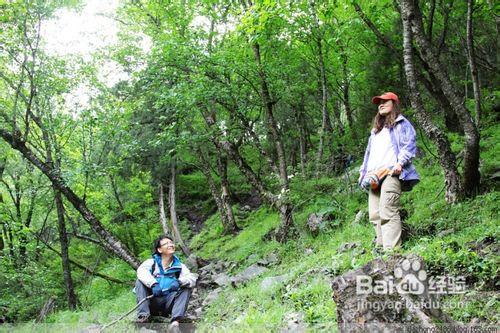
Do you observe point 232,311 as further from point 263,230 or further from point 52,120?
point 52,120

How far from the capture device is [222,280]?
9.44 metres

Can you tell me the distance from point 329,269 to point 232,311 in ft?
6.04

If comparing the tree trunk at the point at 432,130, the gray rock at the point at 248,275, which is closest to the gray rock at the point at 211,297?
the gray rock at the point at 248,275

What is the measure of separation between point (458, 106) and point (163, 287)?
5.04m

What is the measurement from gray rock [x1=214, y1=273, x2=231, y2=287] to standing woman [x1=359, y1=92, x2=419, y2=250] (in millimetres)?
4387

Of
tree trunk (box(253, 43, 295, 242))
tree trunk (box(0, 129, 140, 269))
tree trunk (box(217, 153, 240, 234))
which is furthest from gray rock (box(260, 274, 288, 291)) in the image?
tree trunk (box(217, 153, 240, 234))

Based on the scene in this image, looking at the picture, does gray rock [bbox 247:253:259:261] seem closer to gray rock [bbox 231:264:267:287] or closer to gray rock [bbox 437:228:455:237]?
gray rock [bbox 231:264:267:287]

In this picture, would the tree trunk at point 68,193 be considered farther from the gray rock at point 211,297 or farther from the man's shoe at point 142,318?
the man's shoe at point 142,318

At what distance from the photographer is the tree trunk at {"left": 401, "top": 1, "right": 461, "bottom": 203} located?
20.5 ft

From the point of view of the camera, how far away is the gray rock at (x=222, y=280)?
350 inches

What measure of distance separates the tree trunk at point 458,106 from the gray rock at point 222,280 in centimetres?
503

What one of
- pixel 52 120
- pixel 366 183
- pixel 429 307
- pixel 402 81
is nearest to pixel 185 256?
pixel 52 120

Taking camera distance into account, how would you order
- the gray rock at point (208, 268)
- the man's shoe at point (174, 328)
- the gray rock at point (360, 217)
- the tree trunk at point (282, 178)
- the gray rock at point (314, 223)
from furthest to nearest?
the gray rock at point (208, 268) < the tree trunk at point (282, 178) < the gray rock at point (314, 223) < the gray rock at point (360, 217) < the man's shoe at point (174, 328)

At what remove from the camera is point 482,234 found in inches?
195
